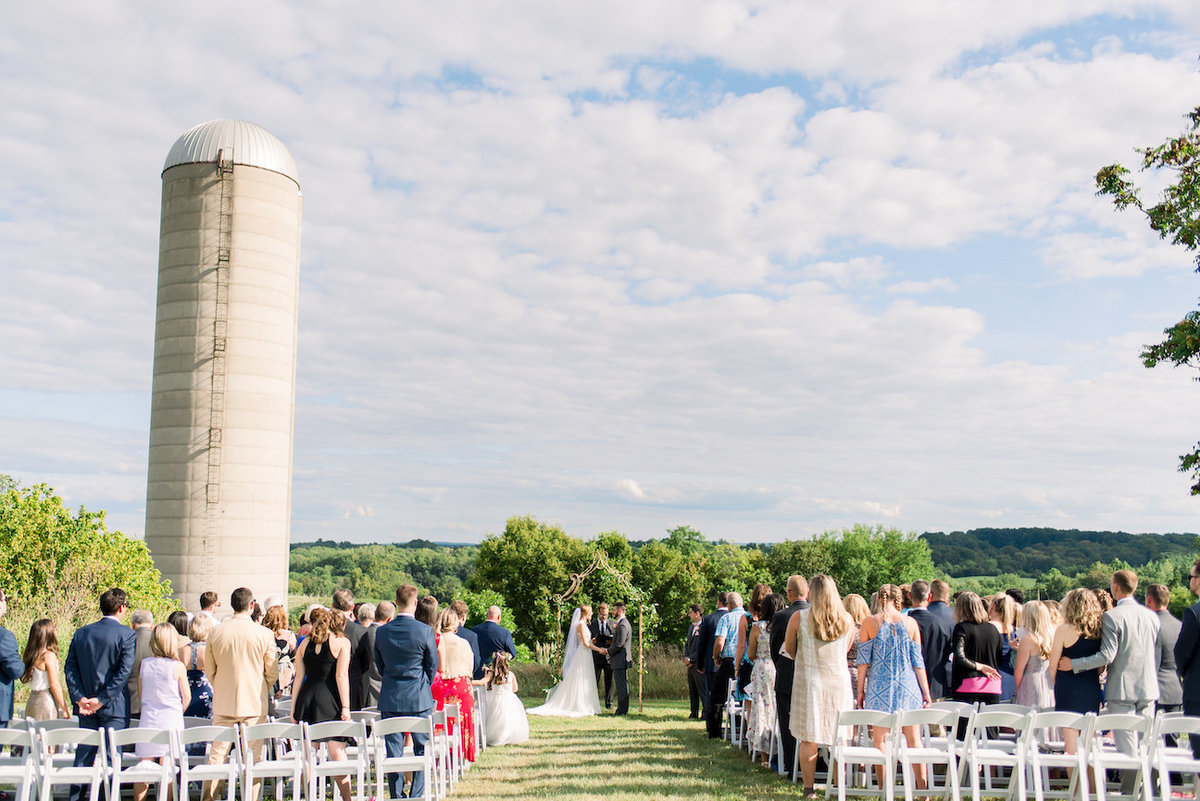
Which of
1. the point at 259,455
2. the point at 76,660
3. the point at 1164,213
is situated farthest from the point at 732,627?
the point at 259,455

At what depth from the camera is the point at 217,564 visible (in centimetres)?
2781

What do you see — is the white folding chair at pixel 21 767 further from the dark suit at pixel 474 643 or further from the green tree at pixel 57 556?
the green tree at pixel 57 556

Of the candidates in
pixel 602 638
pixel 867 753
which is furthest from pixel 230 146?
pixel 867 753

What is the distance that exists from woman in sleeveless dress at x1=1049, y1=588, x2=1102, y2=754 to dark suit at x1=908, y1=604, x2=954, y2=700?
1477 mm

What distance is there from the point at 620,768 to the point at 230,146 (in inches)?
1030

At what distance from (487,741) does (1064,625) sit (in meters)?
7.72

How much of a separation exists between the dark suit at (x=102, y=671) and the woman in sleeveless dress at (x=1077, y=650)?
771cm

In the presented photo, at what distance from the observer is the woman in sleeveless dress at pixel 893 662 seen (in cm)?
803

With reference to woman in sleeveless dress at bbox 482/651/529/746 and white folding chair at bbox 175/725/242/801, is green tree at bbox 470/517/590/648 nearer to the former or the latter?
woman in sleeveless dress at bbox 482/651/529/746

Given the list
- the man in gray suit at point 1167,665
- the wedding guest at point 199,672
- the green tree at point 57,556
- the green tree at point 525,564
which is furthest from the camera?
the green tree at point 525,564

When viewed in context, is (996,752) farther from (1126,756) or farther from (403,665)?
(403,665)

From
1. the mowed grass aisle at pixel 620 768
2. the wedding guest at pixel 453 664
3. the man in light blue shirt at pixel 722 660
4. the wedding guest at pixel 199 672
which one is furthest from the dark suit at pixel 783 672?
the wedding guest at pixel 199 672

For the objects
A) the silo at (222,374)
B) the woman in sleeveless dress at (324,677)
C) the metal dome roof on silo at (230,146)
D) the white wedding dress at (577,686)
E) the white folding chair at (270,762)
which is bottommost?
the white wedding dress at (577,686)

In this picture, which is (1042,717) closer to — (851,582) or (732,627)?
(732,627)
